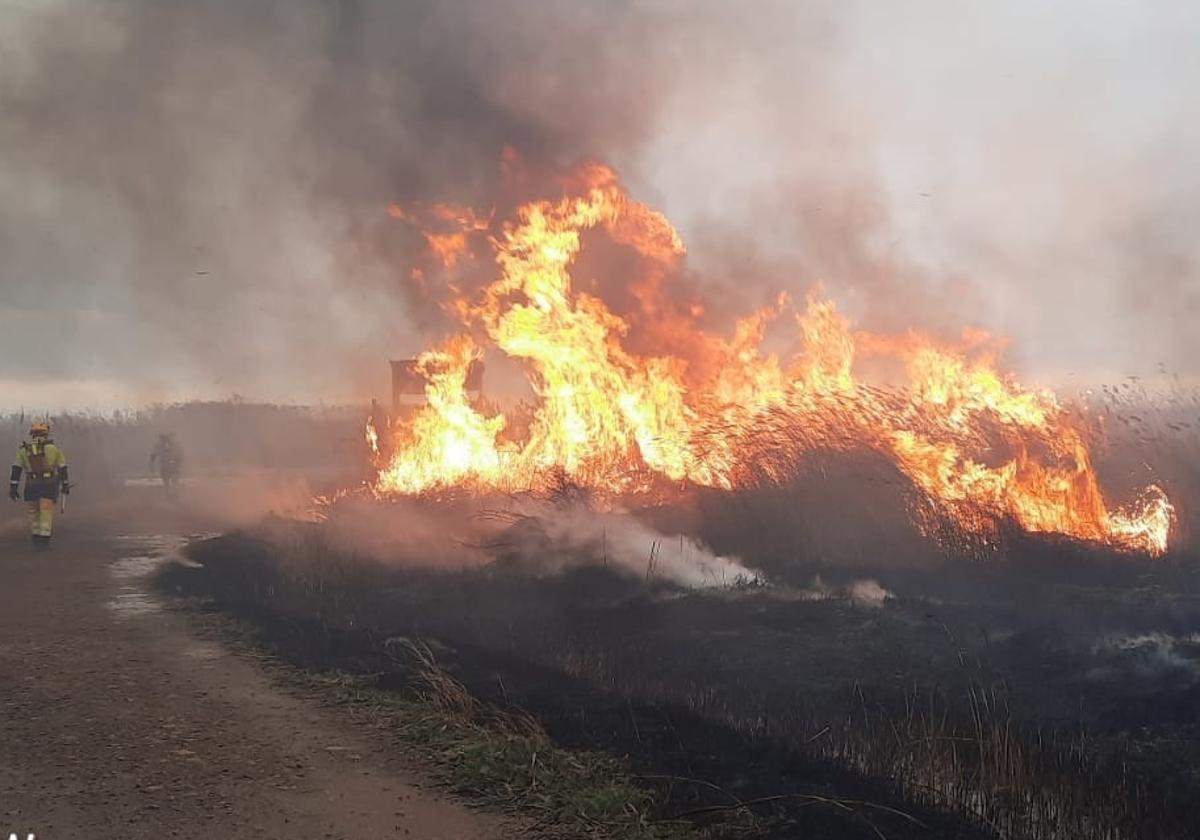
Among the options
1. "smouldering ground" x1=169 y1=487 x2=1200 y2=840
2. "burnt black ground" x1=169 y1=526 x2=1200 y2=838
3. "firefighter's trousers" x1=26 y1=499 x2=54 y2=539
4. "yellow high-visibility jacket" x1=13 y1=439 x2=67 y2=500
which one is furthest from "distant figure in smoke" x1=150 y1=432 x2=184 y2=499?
"burnt black ground" x1=169 y1=526 x2=1200 y2=838

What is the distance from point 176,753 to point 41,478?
12.3 meters

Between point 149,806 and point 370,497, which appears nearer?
point 149,806

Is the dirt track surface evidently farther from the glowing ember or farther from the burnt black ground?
the glowing ember

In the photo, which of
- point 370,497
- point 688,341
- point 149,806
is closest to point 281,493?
point 370,497

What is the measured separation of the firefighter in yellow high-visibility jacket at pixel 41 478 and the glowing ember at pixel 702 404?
280 inches

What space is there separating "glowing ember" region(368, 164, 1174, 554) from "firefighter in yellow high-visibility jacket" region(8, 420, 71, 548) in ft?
23.3

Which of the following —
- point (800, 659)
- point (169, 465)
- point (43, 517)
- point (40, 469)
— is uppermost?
point (40, 469)

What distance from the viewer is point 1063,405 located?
17.4 meters

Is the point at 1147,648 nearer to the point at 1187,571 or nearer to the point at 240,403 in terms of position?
the point at 1187,571

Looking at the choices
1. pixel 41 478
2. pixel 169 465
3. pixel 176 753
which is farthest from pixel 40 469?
pixel 176 753

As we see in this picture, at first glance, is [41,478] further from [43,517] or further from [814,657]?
[814,657]

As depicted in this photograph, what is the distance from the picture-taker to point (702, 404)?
1756cm

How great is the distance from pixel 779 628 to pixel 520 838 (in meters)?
6.31

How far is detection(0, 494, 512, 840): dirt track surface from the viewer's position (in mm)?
5562
